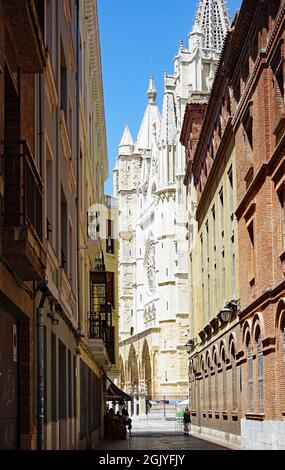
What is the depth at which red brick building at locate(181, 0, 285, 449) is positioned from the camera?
74.3 feet

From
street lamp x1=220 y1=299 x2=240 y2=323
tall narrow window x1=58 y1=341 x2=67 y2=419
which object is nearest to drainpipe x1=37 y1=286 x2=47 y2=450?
tall narrow window x1=58 y1=341 x2=67 y2=419

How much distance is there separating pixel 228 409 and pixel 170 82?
91.9m

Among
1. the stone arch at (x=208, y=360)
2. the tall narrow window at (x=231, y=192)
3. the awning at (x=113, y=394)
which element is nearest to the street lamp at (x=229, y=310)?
the tall narrow window at (x=231, y=192)

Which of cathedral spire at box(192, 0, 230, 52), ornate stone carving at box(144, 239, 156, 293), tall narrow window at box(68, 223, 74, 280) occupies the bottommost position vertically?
tall narrow window at box(68, 223, 74, 280)

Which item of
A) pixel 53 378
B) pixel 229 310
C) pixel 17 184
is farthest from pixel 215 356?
pixel 17 184

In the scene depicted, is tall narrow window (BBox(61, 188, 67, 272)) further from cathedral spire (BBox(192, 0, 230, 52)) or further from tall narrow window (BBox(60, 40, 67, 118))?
cathedral spire (BBox(192, 0, 230, 52))

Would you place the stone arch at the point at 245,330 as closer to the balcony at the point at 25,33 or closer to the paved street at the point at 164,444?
the paved street at the point at 164,444

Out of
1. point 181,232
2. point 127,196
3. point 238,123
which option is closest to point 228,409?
point 238,123

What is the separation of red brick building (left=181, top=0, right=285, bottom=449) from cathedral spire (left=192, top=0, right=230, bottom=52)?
81136mm

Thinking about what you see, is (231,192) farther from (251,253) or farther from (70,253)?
(70,253)

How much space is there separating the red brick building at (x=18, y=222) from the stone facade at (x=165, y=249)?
287 ft

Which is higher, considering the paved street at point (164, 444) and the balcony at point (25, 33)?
the balcony at point (25, 33)

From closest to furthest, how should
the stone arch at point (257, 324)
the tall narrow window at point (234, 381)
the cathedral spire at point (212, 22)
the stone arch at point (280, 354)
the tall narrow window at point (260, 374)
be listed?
the stone arch at point (280, 354), the stone arch at point (257, 324), the tall narrow window at point (260, 374), the tall narrow window at point (234, 381), the cathedral spire at point (212, 22)

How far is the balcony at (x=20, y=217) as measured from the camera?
9.11 meters
